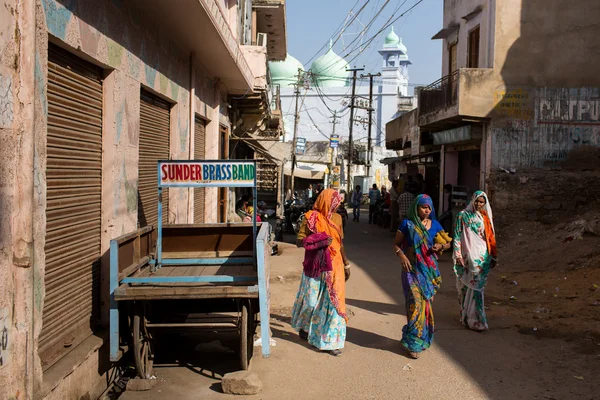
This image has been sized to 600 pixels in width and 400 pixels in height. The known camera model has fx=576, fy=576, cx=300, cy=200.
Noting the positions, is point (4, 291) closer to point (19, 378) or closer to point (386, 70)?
point (19, 378)

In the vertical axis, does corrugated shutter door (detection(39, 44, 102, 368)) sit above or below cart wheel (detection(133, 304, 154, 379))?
above

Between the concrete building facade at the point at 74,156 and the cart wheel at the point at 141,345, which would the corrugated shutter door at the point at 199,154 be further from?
Answer: the cart wheel at the point at 141,345

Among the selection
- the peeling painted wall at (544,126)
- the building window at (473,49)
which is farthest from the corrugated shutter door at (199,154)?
the building window at (473,49)

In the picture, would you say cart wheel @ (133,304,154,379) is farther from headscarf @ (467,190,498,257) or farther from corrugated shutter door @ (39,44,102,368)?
headscarf @ (467,190,498,257)

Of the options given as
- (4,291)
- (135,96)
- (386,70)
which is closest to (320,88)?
(386,70)

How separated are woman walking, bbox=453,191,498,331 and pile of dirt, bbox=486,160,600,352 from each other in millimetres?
613

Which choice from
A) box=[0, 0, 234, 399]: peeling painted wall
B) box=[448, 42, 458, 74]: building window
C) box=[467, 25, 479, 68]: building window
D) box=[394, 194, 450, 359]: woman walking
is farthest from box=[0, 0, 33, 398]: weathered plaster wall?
box=[448, 42, 458, 74]: building window

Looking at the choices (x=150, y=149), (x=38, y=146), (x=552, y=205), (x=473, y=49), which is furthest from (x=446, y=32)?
(x=38, y=146)

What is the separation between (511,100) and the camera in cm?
1393

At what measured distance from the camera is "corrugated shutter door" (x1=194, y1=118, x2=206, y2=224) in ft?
34.3

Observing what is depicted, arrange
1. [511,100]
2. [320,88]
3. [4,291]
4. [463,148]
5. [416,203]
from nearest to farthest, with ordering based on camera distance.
Result: 1. [4,291]
2. [416,203]
3. [511,100]
4. [463,148]
5. [320,88]

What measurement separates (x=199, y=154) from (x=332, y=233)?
5.65 metres

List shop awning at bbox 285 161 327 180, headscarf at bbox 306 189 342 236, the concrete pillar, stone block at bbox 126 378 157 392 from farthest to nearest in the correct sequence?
shop awning at bbox 285 161 327 180 → the concrete pillar → headscarf at bbox 306 189 342 236 → stone block at bbox 126 378 157 392

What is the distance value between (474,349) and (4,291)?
14.8 feet
